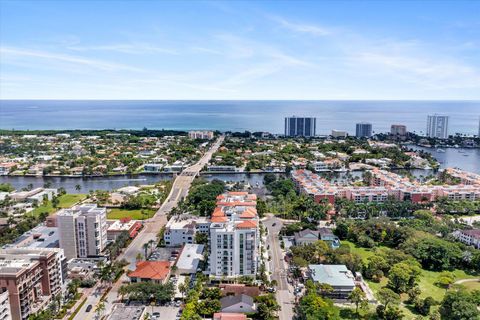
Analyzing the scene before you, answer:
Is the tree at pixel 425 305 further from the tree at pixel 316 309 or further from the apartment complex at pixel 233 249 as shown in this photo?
the apartment complex at pixel 233 249

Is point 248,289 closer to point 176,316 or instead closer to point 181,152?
point 176,316

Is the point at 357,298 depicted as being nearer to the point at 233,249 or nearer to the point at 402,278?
the point at 402,278

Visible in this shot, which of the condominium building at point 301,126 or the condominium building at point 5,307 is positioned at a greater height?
the condominium building at point 301,126

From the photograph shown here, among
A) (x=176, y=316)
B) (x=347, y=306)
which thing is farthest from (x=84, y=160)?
(x=347, y=306)

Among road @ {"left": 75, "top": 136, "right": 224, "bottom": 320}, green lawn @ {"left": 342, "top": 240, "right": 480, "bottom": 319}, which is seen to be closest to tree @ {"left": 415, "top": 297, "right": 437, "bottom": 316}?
green lawn @ {"left": 342, "top": 240, "right": 480, "bottom": 319}

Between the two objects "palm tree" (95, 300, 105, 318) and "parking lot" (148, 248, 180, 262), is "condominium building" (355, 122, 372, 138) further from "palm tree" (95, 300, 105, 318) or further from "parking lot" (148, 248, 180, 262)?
"palm tree" (95, 300, 105, 318)

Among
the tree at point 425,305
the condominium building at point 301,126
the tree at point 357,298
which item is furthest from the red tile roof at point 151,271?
the condominium building at point 301,126
